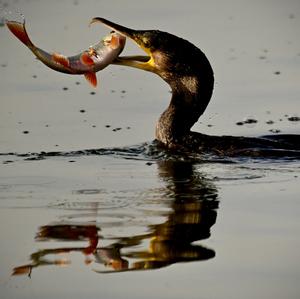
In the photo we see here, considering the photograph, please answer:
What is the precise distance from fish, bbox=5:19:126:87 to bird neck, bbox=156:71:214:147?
2.91 ft

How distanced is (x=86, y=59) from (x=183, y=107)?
1.38m

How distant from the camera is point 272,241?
8.77m

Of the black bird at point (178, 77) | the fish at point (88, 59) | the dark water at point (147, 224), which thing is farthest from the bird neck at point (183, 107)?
the fish at point (88, 59)

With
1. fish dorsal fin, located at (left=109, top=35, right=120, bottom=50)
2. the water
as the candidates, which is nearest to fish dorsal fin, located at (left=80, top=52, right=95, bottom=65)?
fish dorsal fin, located at (left=109, top=35, right=120, bottom=50)

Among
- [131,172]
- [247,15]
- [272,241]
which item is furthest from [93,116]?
[247,15]

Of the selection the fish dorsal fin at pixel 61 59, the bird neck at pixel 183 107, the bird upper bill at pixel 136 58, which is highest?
the bird upper bill at pixel 136 58

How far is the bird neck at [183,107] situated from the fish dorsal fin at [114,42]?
920mm

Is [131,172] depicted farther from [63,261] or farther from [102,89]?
[102,89]

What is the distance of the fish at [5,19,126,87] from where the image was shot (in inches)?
456

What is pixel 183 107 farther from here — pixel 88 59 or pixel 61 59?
pixel 61 59

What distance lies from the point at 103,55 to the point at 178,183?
1.82 m

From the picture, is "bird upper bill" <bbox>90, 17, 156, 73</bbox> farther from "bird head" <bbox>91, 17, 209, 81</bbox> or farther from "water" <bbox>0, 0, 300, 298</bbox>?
"water" <bbox>0, 0, 300, 298</bbox>

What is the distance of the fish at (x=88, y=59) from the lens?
11578mm

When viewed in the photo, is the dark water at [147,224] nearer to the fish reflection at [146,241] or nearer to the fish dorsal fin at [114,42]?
the fish reflection at [146,241]
